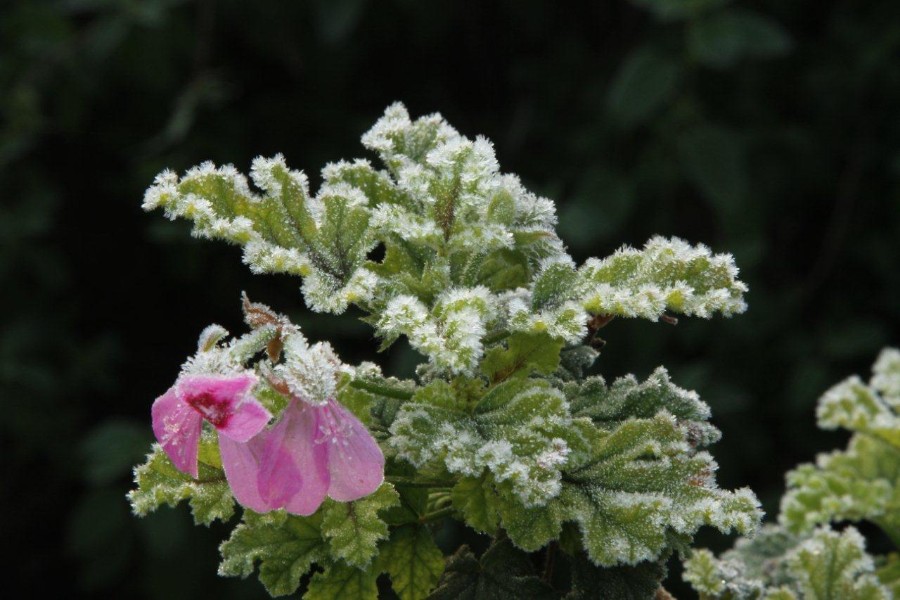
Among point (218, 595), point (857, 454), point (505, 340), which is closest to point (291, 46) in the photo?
point (218, 595)

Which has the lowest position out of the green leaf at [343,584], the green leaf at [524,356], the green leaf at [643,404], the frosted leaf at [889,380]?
the green leaf at [343,584]

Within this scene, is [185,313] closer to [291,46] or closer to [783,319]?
[291,46]

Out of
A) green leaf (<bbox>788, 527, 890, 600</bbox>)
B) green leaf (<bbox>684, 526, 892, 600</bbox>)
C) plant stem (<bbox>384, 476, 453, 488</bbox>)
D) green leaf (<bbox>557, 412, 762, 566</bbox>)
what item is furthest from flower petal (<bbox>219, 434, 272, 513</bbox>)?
green leaf (<bbox>788, 527, 890, 600</bbox>)

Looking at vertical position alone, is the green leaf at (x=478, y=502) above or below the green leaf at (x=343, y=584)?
above

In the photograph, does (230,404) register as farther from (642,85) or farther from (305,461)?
(642,85)

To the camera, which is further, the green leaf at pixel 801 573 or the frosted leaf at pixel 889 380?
the frosted leaf at pixel 889 380

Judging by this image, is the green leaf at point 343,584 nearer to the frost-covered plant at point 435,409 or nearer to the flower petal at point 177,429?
the frost-covered plant at point 435,409

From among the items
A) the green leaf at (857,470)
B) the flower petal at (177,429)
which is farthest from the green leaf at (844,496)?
the flower petal at (177,429)

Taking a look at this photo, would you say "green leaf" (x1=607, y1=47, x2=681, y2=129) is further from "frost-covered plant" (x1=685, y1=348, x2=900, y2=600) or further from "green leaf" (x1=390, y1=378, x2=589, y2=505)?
"green leaf" (x1=390, y1=378, x2=589, y2=505)
